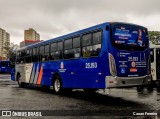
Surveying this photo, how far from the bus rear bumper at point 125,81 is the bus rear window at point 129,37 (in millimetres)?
1263

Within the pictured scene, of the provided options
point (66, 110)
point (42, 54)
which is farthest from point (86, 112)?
point (42, 54)

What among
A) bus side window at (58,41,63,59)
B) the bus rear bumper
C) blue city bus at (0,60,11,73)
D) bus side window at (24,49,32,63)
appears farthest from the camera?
blue city bus at (0,60,11,73)

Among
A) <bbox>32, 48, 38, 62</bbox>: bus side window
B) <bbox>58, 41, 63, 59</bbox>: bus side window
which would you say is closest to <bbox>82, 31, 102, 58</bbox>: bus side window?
<bbox>58, 41, 63, 59</bbox>: bus side window

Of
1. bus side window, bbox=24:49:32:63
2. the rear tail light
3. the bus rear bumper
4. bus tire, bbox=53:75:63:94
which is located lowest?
bus tire, bbox=53:75:63:94

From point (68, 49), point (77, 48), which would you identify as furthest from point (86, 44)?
point (68, 49)

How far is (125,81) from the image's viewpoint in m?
11.6

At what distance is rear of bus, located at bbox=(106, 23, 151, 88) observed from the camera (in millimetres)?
11348

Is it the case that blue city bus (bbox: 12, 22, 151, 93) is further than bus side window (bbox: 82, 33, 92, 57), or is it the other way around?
bus side window (bbox: 82, 33, 92, 57)

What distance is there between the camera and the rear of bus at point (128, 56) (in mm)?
11348

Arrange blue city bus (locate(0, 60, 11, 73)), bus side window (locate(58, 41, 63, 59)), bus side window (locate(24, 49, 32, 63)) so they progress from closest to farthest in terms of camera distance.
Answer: bus side window (locate(58, 41, 63, 59)), bus side window (locate(24, 49, 32, 63)), blue city bus (locate(0, 60, 11, 73))

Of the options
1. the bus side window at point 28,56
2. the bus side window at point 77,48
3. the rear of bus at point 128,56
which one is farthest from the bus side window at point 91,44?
the bus side window at point 28,56

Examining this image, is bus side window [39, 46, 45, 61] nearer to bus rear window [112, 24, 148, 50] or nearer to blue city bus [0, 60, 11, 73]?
bus rear window [112, 24, 148, 50]

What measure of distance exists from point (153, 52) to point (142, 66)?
26.3ft

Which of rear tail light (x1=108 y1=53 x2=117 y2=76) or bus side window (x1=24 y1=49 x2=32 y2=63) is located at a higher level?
bus side window (x1=24 y1=49 x2=32 y2=63)
